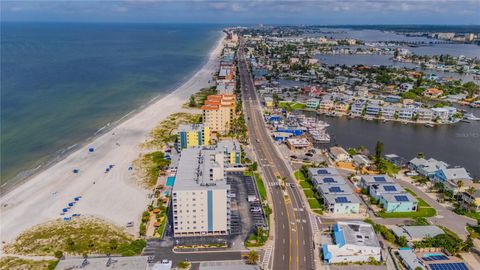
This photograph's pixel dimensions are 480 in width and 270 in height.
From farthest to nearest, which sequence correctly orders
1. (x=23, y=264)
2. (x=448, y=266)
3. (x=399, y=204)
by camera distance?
(x=399, y=204), (x=23, y=264), (x=448, y=266)

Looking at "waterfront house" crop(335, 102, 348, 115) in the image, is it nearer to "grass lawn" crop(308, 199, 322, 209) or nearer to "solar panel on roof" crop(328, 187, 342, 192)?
"solar panel on roof" crop(328, 187, 342, 192)

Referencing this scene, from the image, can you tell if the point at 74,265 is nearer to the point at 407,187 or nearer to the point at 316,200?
the point at 316,200

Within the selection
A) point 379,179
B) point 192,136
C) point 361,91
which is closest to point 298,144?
point 379,179

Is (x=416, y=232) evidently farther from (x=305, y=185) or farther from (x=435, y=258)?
(x=305, y=185)

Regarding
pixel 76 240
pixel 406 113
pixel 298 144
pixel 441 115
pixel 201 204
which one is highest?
pixel 406 113

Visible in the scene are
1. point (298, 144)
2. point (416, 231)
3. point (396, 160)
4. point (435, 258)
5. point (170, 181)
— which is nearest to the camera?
point (435, 258)

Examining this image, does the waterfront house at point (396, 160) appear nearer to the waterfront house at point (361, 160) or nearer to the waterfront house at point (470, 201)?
the waterfront house at point (361, 160)

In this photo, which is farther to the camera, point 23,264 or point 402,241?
point 402,241

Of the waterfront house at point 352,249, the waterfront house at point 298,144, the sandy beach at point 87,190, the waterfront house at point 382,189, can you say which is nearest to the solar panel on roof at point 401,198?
the waterfront house at point 382,189
